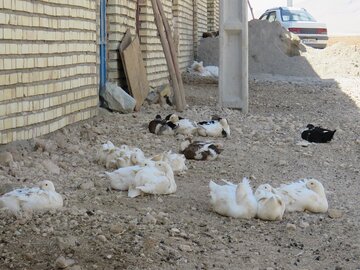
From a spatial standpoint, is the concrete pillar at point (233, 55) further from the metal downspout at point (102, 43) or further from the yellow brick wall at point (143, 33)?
the metal downspout at point (102, 43)

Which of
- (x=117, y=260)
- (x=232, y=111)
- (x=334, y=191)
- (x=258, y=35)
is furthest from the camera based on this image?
(x=258, y=35)

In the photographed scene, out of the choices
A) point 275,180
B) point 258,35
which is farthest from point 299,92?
point 275,180

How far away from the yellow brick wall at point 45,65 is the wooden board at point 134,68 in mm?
1261

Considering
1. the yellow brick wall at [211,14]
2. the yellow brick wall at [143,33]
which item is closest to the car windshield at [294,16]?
the yellow brick wall at [211,14]

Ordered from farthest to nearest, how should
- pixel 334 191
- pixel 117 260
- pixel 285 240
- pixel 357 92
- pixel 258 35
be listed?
1. pixel 258 35
2. pixel 357 92
3. pixel 334 191
4. pixel 285 240
5. pixel 117 260

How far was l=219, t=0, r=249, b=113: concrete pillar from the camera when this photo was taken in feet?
37.7

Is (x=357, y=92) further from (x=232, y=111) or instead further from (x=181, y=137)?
(x=181, y=137)

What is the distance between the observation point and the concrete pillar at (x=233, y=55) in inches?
453

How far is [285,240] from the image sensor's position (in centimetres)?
469

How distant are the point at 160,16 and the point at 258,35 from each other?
38.4ft

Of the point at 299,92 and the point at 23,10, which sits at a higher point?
the point at 23,10

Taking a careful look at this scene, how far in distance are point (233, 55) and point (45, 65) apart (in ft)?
16.2

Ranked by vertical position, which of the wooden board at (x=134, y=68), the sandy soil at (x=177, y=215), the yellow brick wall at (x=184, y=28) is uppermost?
the yellow brick wall at (x=184, y=28)

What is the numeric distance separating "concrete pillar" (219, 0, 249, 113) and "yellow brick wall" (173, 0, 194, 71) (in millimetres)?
5288
